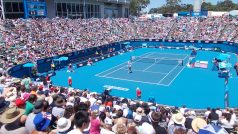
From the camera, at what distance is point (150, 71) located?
114ft

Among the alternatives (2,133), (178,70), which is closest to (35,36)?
(178,70)

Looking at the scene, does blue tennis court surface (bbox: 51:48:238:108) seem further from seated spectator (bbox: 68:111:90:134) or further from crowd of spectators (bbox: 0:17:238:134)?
seated spectator (bbox: 68:111:90:134)

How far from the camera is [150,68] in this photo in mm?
36875

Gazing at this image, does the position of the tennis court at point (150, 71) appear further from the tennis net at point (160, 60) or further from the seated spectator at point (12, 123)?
the seated spectator at point (12, 123)

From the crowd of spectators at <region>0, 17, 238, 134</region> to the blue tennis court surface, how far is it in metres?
5.59

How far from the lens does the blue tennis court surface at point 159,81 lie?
23.3 meters

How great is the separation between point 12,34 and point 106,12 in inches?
1568

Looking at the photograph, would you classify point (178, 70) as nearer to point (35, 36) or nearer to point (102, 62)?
point (102, 62)

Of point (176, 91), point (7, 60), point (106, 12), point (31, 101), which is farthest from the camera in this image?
point (106, 12)

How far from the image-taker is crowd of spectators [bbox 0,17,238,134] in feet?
21.8

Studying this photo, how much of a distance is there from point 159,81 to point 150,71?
215 inches

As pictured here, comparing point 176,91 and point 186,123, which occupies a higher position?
point 186,123

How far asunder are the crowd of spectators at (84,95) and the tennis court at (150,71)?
31.1 feet

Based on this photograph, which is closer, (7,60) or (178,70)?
(7,60)
